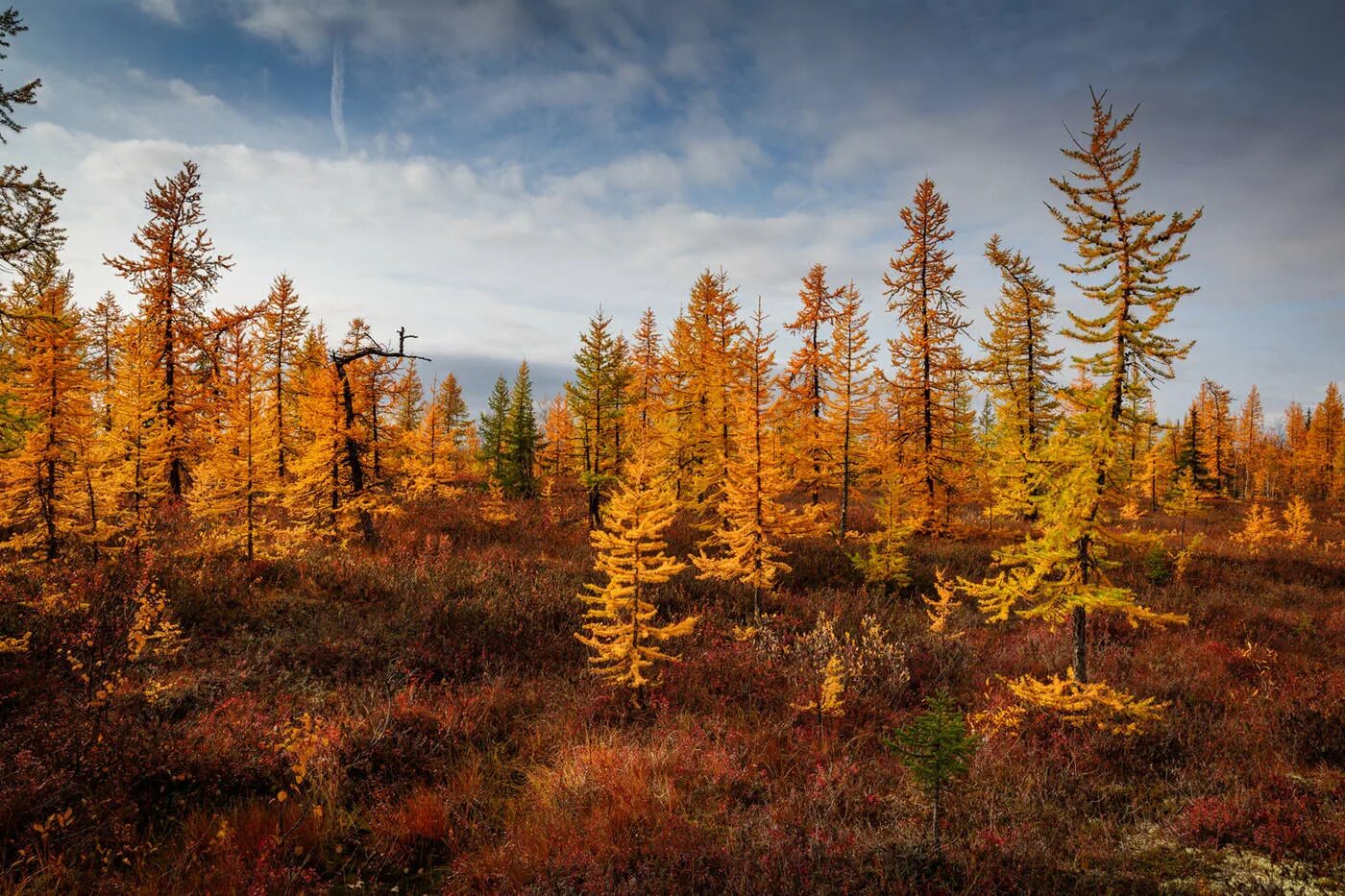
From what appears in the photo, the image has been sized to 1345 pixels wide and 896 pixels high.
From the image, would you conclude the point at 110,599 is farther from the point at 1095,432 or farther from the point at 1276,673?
the point at 1276,673

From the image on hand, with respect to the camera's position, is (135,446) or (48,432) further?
(135,446)

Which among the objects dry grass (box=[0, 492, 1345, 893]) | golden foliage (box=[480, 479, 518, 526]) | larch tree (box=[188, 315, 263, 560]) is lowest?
dry grass (box=[0, 492, 1345, 893])

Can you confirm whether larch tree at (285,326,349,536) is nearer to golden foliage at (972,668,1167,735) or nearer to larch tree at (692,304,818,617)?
larch tree at (692,304,818,617)

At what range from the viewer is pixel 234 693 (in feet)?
29.7

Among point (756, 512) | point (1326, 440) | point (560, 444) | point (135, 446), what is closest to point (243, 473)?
point (135, 446)

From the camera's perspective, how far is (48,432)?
489 inches

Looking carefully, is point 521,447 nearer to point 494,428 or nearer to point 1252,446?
point 494,428

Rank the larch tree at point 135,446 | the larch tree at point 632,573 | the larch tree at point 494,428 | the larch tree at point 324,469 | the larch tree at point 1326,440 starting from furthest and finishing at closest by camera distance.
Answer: the larch tree at point 1326,440 < the larch tree at point 494,428 < the larch tree at point 324,469 < the larch tree at point 135,446 < the larch tree at point 632,573

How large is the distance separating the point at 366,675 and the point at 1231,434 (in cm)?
8076

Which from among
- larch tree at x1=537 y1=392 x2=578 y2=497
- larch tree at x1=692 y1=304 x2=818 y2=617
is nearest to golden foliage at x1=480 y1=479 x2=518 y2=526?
larch tree at x1=692 y1=304 x2=818 y2=617

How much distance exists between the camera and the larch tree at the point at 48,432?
1216 centimetres

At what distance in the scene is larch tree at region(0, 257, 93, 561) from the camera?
12.2 meters

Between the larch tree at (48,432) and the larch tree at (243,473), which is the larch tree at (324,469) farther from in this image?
the larch tree at (48,432)

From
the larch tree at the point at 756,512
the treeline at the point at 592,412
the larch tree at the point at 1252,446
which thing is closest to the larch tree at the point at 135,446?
the treeline at the point at 592,412
